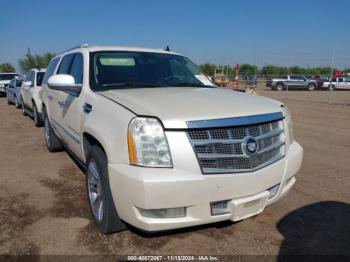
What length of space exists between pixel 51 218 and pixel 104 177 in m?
1.13

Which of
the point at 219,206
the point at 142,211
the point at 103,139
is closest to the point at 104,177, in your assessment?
the point at 103,139

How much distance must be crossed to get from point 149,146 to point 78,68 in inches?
86.8

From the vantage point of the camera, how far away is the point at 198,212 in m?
2.62

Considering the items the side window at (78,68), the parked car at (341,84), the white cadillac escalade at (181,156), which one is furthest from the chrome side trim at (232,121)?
the parked car at (341,84)

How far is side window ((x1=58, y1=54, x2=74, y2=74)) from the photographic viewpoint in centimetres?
480

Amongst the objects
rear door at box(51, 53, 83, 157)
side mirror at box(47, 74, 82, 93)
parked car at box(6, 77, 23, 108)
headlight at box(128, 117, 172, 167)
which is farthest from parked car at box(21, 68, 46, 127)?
headlight at box(128, 117, 172, 167)

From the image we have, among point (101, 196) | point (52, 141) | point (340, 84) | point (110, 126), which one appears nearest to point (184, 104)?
point (110, 126)

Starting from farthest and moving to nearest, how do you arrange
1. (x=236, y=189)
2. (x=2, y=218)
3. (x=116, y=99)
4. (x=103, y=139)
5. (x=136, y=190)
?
(x=2, y=218) → (x=116, y=99) → (x=103, y=139) → (x=236, y=189) → (x=136, y=190)

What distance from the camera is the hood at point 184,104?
8.66 ft

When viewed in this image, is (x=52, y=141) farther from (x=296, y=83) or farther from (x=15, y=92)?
(x=296, y=83)

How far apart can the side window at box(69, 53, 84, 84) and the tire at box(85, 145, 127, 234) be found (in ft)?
4.05

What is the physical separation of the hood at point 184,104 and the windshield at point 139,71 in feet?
1.16

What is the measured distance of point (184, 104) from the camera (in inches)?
114

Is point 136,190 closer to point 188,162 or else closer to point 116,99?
point 188,162
